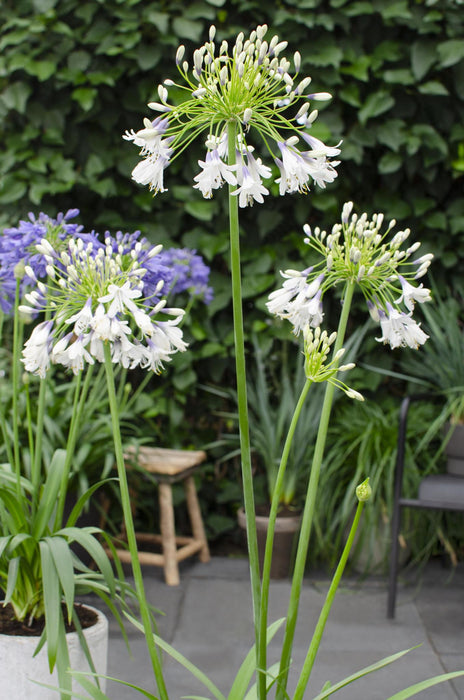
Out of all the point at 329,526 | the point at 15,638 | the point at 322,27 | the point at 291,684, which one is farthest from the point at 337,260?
the point at 322,27

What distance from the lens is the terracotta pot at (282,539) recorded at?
2.79 m

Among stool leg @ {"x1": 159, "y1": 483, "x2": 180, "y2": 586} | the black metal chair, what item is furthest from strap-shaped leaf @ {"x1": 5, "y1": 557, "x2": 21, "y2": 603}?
the black metal chair

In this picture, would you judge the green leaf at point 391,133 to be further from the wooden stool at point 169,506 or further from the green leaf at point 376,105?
the wooden stool at point 169,506

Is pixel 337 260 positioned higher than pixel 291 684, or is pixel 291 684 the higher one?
pixel 337 260

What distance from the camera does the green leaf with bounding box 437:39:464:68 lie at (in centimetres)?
281

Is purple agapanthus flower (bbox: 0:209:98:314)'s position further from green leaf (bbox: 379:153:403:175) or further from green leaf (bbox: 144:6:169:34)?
green leaf (bbox: 379:153:403:175)

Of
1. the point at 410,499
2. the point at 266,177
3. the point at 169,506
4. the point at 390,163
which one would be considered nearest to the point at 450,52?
the point at 390,163

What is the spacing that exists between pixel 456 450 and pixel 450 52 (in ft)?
5.02

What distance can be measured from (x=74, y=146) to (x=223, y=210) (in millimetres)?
695

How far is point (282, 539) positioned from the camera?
2.80 meters

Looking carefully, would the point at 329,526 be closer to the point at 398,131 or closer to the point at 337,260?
the point at 398,131

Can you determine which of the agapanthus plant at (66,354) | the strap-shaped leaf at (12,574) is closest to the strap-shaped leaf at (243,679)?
the agapanthus plant at (66,354)

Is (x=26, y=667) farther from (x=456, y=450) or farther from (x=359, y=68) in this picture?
(x=359, y=68)

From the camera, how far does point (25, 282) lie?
1.73 m
